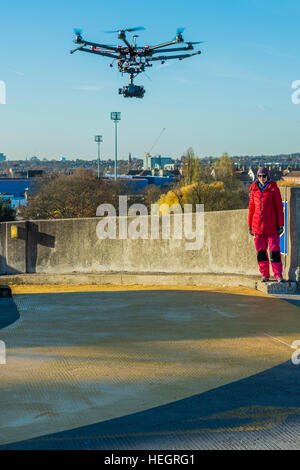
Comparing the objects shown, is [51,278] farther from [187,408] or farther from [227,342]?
[187,408]

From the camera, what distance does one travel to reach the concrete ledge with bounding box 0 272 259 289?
35.7 feet

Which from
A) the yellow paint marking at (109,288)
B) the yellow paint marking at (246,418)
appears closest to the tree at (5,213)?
the yellow paint marking at (109,288)

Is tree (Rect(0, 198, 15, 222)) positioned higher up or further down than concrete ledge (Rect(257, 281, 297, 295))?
further down

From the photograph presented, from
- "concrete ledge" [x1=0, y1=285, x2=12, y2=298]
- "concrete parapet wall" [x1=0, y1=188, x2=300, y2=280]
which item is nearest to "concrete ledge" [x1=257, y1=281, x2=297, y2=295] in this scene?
"concrete parapet wall" [x1=0, y1=188, x2=300, y2=280]

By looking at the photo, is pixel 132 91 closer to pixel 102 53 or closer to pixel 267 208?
pixel 102 53

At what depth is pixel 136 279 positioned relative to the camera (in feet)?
40.4

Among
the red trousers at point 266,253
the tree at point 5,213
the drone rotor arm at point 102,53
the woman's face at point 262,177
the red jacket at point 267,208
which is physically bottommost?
the tree at point 5,213

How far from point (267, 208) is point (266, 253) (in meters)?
0.79

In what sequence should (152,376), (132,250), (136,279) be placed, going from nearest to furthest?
(152,376) → (136,279) → (132,250)

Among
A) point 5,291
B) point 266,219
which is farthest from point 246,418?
point 5,291

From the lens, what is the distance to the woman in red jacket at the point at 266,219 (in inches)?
375

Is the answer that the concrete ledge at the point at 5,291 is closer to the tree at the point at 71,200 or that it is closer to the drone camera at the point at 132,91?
the drone camera at the point at 132,91

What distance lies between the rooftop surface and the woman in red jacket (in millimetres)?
1025

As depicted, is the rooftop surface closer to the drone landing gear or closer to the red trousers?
the red trousers
